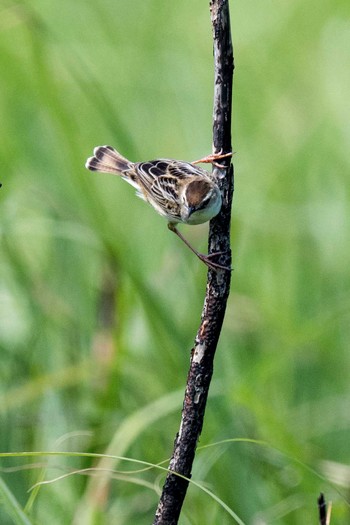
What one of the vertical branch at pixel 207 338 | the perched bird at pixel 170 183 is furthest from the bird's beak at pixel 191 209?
the vertical branch at pixel 207 338

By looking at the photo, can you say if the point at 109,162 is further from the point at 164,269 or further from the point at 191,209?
the point at 164,269

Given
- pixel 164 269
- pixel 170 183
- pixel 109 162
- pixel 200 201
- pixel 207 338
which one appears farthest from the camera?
pixel 164 269

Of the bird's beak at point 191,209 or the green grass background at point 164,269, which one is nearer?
the bird's beak at point 191,209

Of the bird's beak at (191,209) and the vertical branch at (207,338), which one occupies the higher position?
the bird's beak at (191,209)

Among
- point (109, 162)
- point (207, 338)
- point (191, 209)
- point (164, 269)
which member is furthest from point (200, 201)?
point (164, 269)

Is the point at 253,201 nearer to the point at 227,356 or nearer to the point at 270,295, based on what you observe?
the point at 270,295

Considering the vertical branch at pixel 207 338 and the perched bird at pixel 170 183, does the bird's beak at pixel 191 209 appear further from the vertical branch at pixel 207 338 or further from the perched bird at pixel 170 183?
→ the vertical branch at pixel 207 338
